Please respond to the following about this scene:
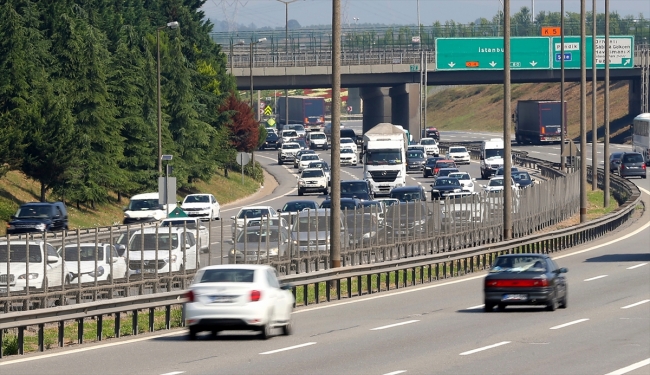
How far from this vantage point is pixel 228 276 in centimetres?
2166

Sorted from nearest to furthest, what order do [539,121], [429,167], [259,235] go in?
1. [259,235]
2. [429,167]
3. [539,121]

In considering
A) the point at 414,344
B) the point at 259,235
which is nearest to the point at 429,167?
the point at 259,235

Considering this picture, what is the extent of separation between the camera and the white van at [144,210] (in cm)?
5569

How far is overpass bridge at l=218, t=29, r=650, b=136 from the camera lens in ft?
370

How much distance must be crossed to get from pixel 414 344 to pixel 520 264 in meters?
7.48

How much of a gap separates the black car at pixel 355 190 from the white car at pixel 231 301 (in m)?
39.6

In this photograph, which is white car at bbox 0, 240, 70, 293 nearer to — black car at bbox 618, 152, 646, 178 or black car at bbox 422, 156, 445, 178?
black car at bbox 422, 156, 445, 178

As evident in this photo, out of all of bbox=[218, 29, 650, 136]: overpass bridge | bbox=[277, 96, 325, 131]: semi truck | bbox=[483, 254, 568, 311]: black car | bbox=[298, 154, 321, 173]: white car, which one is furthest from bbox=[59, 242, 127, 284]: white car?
bbox=[277, 96, 325, 131]: semi truck

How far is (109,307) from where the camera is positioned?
22906mm

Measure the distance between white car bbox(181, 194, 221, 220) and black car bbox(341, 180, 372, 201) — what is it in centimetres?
602

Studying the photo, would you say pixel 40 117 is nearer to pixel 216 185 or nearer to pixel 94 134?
pixel 94 134

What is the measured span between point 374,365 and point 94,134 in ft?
154

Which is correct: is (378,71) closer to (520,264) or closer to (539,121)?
(539,121)

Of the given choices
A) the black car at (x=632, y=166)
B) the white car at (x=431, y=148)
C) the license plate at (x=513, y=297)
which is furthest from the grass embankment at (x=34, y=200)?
the white car at (x=431, y=148)
